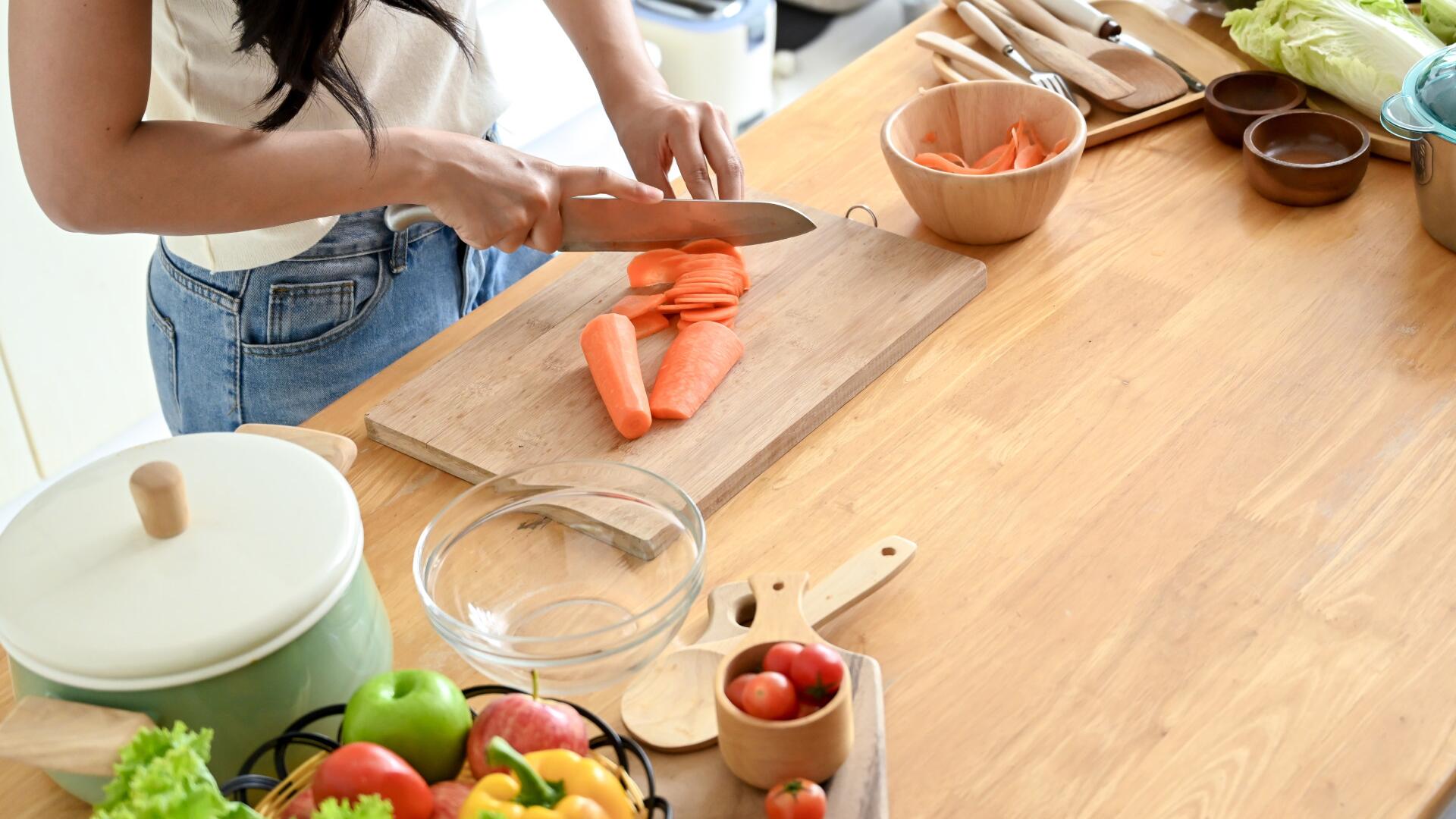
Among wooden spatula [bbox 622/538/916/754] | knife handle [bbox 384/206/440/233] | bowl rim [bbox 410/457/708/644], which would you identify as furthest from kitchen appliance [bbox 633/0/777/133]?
wooden spatula [bbox 622/538/916/754]

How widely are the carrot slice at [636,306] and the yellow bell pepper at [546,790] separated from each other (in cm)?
65

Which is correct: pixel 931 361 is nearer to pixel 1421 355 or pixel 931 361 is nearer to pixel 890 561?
pixel 890 561

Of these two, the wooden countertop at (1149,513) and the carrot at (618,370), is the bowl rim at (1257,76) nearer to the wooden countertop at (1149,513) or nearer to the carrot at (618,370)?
the wooden countertop at (1149,513)

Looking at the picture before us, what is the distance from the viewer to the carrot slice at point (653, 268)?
1370 millimetres

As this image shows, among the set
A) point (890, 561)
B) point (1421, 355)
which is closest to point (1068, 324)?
point (1421, 355)

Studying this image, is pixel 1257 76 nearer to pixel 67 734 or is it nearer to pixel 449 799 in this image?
pixel 449 799

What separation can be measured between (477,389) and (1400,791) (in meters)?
0.84

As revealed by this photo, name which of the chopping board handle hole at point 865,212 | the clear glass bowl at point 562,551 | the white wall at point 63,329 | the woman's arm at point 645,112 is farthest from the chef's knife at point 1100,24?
the white wall at point 63,329

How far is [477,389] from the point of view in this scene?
49.9 inches

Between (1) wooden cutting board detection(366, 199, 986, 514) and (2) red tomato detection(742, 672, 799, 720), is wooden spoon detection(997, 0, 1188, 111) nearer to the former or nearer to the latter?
(1) wooden cutting board detection(366, 199, 986, 514)

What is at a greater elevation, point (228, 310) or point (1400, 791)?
point (228, 310)

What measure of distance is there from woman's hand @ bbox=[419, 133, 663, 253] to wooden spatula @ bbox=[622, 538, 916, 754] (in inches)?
18.5

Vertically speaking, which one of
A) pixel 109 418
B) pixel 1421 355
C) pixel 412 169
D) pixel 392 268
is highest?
pixel 412 169

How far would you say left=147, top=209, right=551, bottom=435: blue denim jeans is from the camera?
4.50 ft
